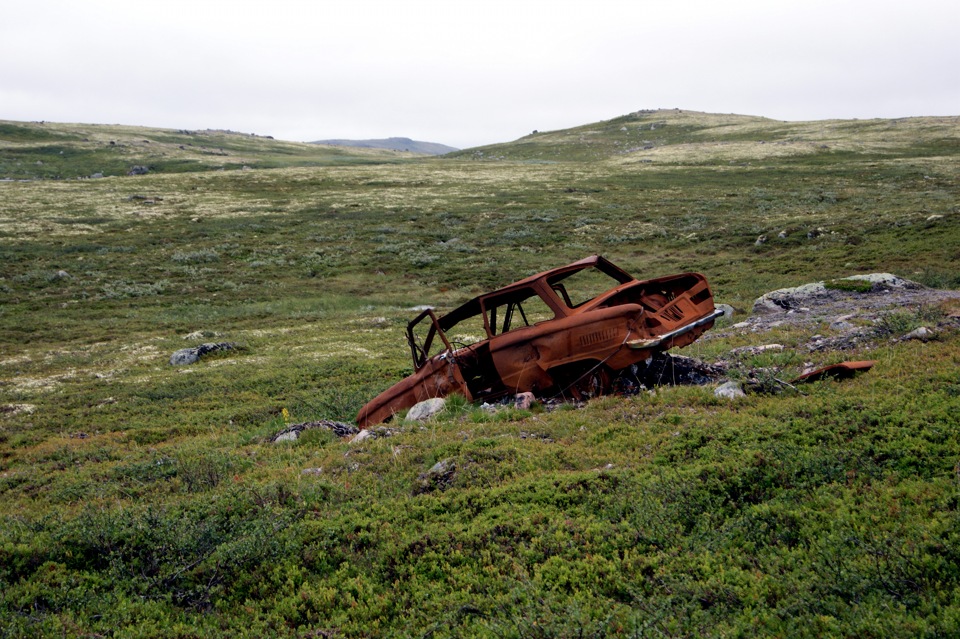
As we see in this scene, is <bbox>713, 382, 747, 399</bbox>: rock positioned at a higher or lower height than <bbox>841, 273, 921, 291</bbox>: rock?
lower

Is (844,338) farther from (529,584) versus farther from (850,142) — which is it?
(850,142)

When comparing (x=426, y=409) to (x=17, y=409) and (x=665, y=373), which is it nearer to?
(x=665, y=373)

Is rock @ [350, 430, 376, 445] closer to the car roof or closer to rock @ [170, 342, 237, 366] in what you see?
the car roof

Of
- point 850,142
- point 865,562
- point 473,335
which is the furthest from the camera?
point 850,142

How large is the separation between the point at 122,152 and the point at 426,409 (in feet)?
348

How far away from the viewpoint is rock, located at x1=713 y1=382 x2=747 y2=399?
8.56 metres

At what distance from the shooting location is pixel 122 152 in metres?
94.8

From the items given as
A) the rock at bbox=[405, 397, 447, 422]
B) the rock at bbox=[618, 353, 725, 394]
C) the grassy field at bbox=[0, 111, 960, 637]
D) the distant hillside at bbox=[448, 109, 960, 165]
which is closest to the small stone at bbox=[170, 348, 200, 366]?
the grassy field at bbox=[0, 111, 960, 637]

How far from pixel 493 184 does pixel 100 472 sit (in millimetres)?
61651

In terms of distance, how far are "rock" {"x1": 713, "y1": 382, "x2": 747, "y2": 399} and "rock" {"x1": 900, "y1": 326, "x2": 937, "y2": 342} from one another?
11.5 ft

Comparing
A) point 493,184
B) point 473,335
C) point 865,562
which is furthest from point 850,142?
point 865,562

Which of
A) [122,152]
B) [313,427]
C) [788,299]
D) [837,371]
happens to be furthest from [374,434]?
[122,152]

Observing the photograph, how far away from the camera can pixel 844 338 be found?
10805 millimetres

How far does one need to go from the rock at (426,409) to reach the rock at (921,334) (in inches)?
316
